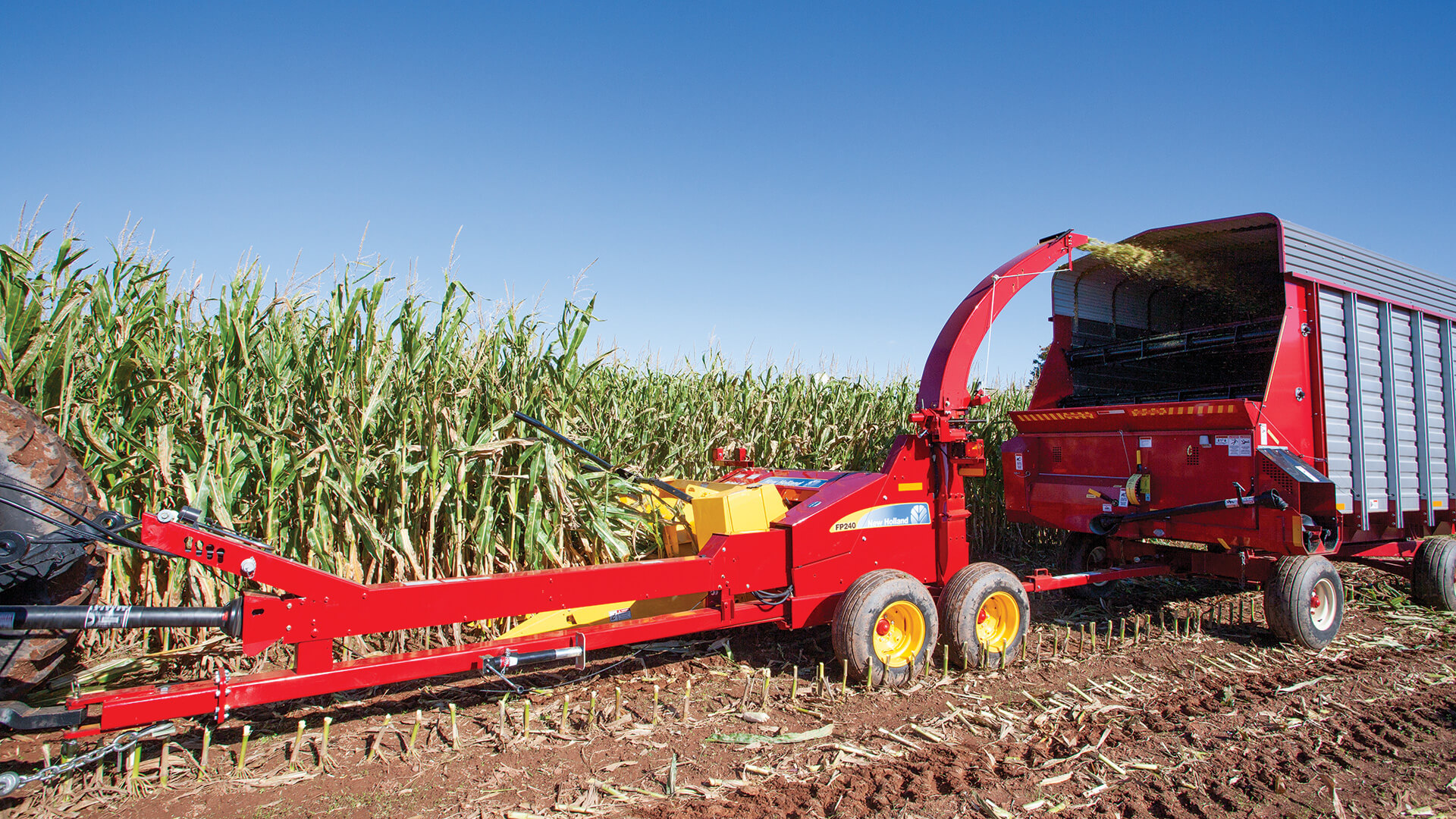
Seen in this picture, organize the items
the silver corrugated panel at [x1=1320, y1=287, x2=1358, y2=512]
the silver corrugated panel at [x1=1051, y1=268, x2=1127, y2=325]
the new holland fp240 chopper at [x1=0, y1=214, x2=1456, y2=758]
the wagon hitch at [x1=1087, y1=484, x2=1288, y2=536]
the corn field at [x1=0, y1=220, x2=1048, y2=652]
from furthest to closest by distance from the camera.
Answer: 1. the silver corrugated panel at [x1=1051, y1=268, x2=1127, y2=325]
2. the silver corrugated panel at [x1=1320, y1=287, x2=1358, y2=512]
3. the wagon hitch at [x1=1087, y1=484, x2=1288, y2=536]
4. the corn field at [x1=0, y1=220, x2=1048, y2=652]
5. the new holland fp240 chopper at [x1=0, y1=214, x2=1456, y2=758]

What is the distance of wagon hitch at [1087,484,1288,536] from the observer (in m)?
5.35

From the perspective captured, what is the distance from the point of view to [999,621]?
17.3 feet

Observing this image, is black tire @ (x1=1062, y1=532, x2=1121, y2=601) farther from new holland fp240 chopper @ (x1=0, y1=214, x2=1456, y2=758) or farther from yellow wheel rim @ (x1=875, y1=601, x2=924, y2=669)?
yellow wheel rim @ (x1=875, y1=601, x2=924, y2=669)

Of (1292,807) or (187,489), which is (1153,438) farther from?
(187,489)

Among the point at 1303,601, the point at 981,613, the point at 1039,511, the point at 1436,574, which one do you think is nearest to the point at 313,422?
the point at 981,613

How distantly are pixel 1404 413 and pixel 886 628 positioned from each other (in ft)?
17.3

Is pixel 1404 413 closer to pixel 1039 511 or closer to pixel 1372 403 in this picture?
pixel 1372 403

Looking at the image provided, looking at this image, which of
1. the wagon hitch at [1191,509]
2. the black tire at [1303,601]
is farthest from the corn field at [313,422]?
the black tire at [1303,601]

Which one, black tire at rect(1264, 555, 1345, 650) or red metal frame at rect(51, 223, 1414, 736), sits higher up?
red metal frame at rect(51, 223, 1414, 736)

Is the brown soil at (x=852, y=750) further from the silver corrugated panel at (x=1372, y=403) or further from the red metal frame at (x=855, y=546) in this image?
the silver corrugated panel at (x=1372, y=403)

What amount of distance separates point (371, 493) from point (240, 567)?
148 cm

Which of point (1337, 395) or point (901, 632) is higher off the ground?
point (1337, 395)

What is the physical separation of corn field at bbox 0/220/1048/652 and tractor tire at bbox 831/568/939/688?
172 centimetres

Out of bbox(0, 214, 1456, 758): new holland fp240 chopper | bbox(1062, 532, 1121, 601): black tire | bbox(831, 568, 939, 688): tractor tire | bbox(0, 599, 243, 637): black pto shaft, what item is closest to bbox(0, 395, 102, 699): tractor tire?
bbox(0, 214, 1456, 758): new holland fp240 chopper
